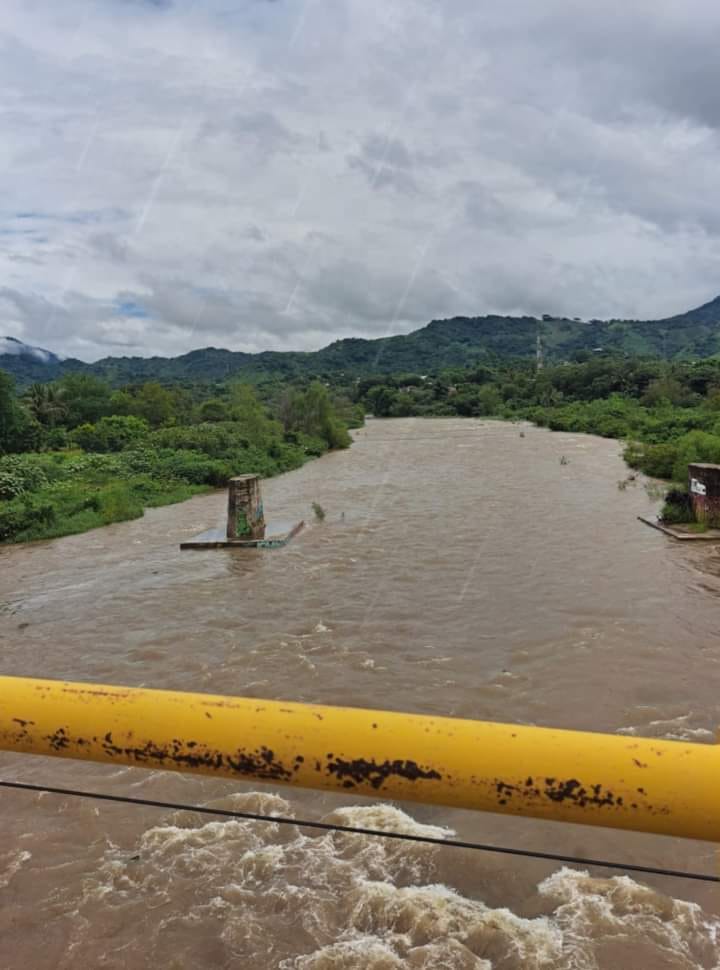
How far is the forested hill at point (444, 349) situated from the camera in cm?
14375

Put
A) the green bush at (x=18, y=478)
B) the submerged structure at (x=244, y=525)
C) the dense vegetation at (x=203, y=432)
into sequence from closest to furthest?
the submerged structure at (x=244, y=525), the dense vegetation at (x=203, y=432), the green bush at (x=18, y=478)

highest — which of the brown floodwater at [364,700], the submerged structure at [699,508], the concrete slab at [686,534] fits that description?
the submerged structure at [699,508]

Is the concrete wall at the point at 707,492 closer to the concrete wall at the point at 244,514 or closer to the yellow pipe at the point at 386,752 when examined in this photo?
the concrete wall at the point at 244,514

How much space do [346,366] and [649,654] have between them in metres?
151

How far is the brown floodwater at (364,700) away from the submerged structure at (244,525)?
14.7 inches

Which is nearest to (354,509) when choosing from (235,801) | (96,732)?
(235,801)

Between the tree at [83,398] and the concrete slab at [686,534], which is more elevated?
the tree at [83,398]

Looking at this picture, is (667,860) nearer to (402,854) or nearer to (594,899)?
(594,899)

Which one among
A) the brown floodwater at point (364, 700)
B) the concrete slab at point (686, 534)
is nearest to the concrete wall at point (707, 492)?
the concrete slab at point (686, 534)

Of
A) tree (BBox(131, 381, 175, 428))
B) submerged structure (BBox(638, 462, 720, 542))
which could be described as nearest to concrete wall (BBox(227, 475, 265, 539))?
submerged structure (BBox(638, 462, 720, 542))

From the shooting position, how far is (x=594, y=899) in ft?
11.3

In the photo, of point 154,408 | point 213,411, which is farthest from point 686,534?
point 154,408

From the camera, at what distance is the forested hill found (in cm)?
14375

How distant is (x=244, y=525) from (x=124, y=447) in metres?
22.7
